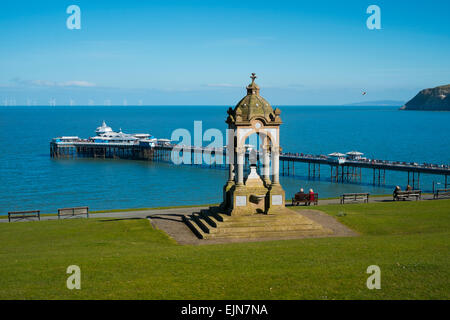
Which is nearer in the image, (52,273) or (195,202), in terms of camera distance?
(52,273)

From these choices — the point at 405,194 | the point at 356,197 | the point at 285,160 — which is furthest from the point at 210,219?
the point at 285,160

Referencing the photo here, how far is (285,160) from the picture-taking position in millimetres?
71375

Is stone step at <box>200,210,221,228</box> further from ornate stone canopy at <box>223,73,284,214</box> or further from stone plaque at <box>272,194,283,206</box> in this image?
stone plaque at <box>272,194,283,206</box>

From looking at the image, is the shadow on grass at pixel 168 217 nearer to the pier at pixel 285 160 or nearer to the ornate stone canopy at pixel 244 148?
the ornate stone canopy at pixel 244 148

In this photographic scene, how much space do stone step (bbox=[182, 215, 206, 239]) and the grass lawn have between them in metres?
1.48

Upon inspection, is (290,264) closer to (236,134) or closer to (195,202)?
(236,134)

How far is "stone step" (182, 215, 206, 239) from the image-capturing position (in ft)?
68.2

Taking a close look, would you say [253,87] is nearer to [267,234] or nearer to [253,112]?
[253,112]

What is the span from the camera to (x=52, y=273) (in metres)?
13.3

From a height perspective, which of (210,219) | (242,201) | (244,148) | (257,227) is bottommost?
(257,227)

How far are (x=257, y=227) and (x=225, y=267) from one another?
7.56 metres

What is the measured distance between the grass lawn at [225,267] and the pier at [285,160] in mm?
40573
